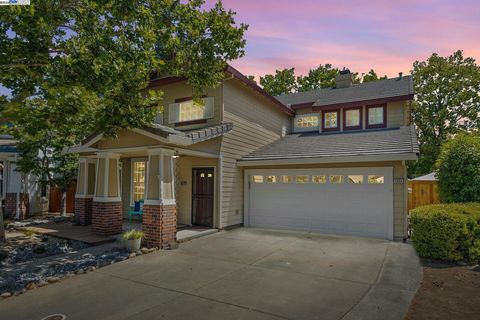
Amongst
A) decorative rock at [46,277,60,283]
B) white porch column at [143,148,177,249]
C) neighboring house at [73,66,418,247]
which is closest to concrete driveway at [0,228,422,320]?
decorative rock at [46,277,60,283]

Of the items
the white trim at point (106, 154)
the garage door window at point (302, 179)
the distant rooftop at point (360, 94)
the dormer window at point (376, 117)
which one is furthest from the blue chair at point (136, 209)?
the dormer window at point (376, 117)

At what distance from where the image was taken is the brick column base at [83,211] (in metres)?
12.1

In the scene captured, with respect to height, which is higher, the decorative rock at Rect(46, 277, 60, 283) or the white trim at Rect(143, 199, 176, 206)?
the white trim at Rect(143, 199, 176, 206)

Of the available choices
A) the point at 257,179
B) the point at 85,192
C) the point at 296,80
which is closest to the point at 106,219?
the point at 85,192

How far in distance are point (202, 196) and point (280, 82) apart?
2514cm

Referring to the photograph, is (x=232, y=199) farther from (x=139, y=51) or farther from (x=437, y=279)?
(x=437, y=279)

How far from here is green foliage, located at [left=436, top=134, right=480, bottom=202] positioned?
9.66m

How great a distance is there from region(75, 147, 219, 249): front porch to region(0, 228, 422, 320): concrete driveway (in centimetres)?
112

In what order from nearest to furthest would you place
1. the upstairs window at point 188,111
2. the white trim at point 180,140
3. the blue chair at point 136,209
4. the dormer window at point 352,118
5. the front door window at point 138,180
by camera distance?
1. the white trim at point 180,140
2. the upstairs window at point 188,111
3. the blue chair at point 136,209
4. the front door window at point 138,180
5. the dormer window at point 352,118

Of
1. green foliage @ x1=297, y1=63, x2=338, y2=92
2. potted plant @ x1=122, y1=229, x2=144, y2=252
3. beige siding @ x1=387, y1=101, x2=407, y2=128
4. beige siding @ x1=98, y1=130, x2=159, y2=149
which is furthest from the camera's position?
green foliage @ x1=297, y1=63, x2=338, y2=92

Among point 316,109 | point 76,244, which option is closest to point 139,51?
point 76,244

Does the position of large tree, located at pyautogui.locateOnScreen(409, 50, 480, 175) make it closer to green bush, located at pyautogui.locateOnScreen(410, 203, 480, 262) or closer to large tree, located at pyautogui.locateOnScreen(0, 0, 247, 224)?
green bush, located at pyautogui.locateOnScreen(410, 203, 480, 262)

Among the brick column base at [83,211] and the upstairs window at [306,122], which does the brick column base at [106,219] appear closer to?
the brick column base at [83,211]

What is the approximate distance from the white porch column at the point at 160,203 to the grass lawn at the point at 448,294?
6130mm
